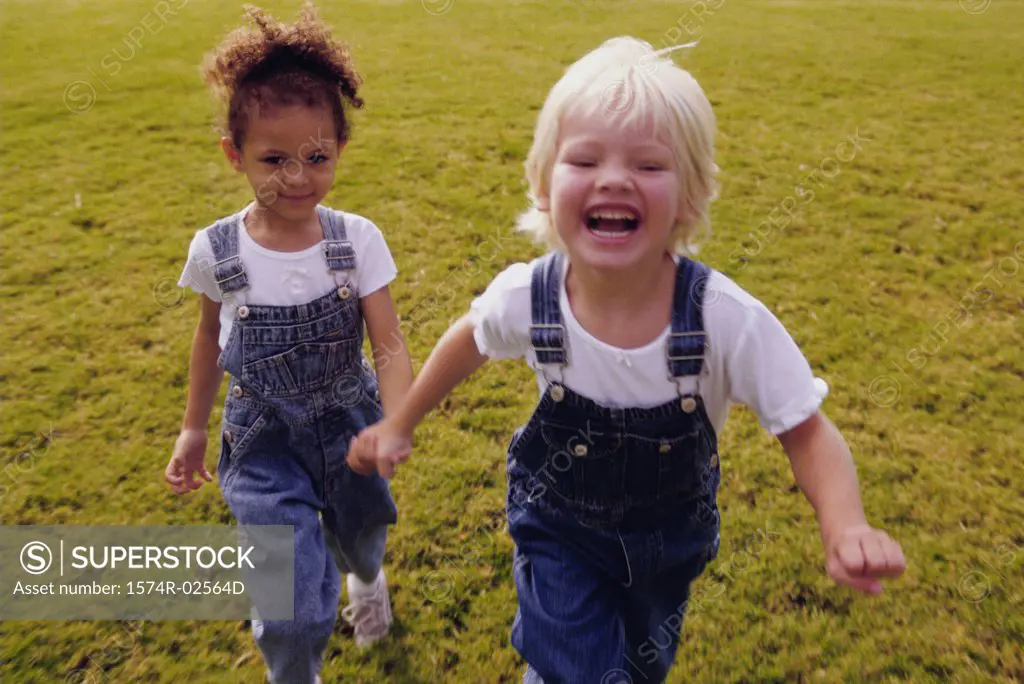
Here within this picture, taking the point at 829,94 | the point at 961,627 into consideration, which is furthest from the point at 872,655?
the point at 829,94

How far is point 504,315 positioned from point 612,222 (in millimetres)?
345

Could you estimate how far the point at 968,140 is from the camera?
22.6ft

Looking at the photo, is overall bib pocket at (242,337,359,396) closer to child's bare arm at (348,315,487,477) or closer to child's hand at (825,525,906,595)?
child's bare arm at (348,315,487,477)

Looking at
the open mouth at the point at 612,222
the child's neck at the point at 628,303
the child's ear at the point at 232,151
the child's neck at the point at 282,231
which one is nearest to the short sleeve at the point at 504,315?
the child's neck at the point at 628,303

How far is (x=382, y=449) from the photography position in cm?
201

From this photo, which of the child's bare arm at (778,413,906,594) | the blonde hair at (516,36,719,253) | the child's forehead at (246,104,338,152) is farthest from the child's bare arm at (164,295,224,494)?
the child's bare arm at (778,413,906,594)

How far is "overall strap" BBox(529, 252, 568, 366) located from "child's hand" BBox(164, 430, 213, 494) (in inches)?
48.9

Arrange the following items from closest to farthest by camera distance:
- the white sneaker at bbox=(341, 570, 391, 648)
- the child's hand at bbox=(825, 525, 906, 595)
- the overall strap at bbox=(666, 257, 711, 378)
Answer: the child's hand at bbox=(825, 525, 906, 595), the overall strap at bbox=(666, 257, 711, 378), the white sneaker at bbox=(341, 570, 391, 648)

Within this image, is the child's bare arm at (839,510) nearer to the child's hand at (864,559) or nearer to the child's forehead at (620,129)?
the child's hand at (864,559)

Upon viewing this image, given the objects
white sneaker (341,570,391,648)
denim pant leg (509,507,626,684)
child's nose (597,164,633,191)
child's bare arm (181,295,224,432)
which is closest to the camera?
child's nose (597,164,633,191)

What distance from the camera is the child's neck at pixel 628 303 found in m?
1.75

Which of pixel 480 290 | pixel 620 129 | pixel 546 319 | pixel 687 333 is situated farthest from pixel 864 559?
pixel 480 290

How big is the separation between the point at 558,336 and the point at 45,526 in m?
2.71

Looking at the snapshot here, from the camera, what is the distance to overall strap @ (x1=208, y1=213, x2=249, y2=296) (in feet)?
7.04
